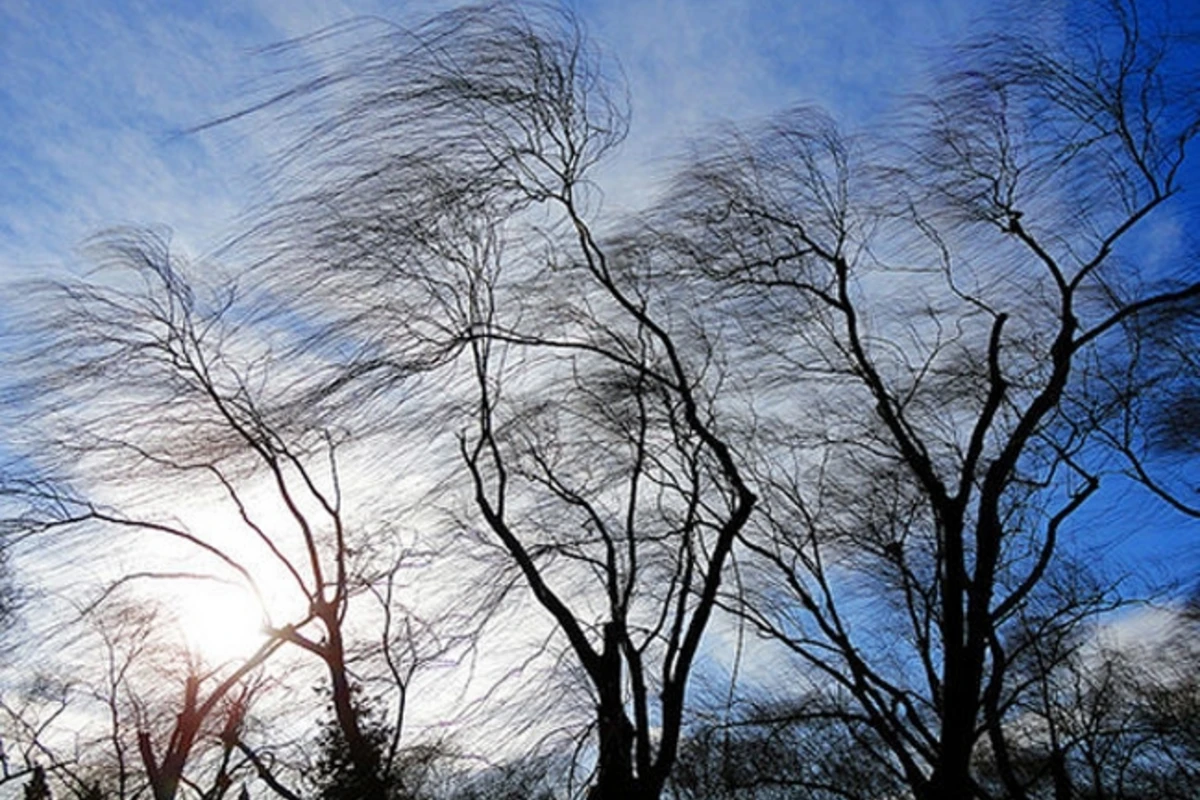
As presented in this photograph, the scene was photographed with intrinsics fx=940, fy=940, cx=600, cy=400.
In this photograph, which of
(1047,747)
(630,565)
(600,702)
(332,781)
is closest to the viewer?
(600,702)

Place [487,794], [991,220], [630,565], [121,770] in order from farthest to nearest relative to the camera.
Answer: [121,770] < [487,794] < [630,565] < [991,220]

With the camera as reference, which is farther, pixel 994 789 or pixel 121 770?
pixel 121 770

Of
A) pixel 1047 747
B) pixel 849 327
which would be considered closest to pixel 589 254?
pixel 849 327

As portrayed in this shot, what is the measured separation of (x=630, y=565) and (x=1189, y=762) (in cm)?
786

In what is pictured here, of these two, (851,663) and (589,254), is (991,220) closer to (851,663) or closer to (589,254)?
(589,254)

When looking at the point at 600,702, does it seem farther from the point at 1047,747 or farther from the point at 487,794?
the point at 1047,747

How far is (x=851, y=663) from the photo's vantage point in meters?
7.43

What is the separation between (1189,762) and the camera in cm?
1062

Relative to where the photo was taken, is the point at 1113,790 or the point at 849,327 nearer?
the point at 849,327

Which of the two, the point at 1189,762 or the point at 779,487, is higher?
the point at 779,487

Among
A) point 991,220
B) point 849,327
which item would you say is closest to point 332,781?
point 849,327

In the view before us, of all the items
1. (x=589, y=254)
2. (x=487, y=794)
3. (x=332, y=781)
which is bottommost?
(x=487, y=794)

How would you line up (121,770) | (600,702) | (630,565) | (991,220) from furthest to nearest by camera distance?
(121,770)
(630,565)
(991,220)
(600,702)

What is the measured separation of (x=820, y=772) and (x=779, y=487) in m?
2.60
